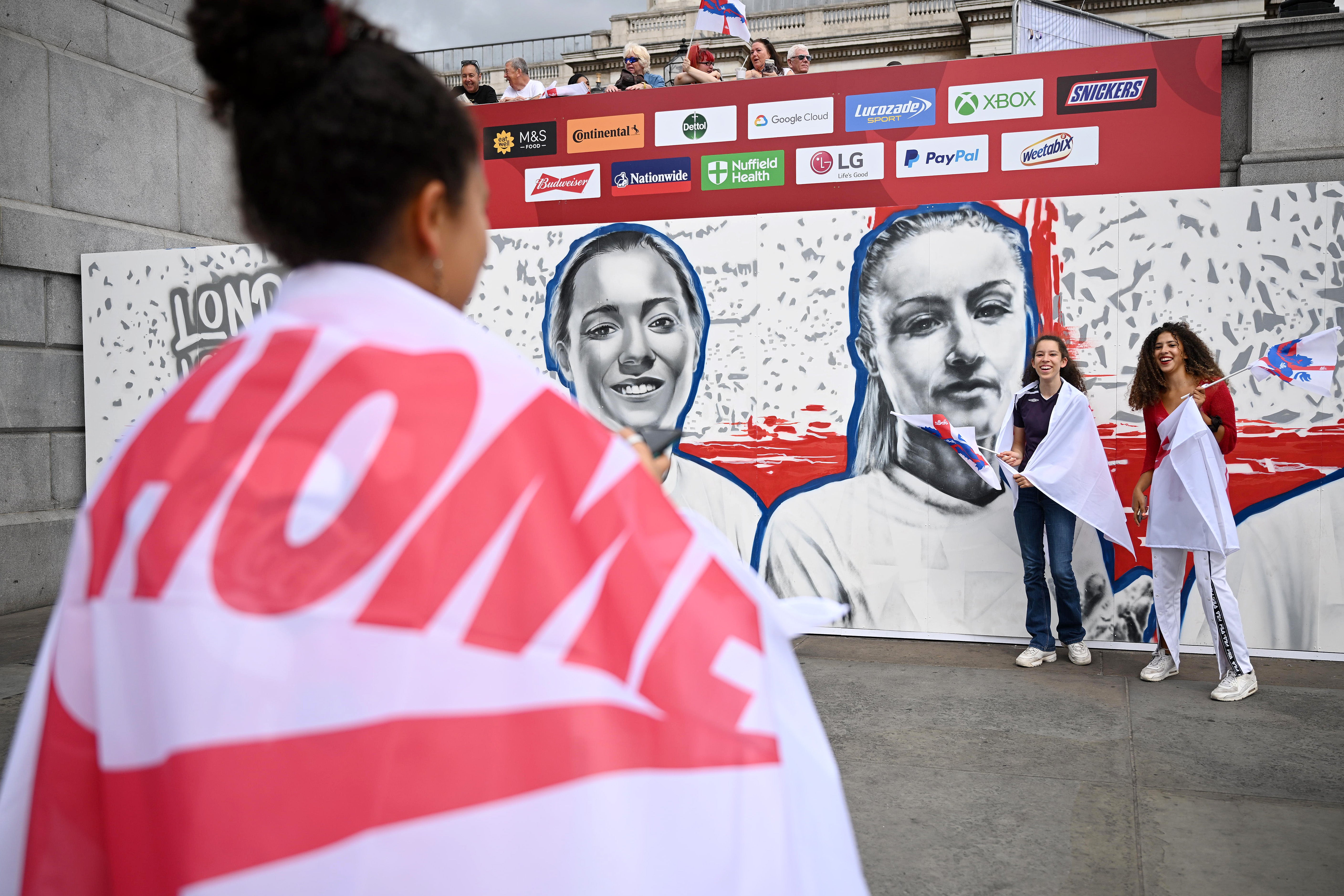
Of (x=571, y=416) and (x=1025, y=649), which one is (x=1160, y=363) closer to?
(x=1025, y=649)

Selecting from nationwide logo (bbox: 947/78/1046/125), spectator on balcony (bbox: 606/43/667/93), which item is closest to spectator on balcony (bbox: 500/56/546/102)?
spectator on balcony (bbox: 606/43/667/93)

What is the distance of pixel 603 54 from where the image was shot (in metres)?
Answer: 34.3

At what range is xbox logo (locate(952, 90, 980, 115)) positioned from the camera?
7.38m

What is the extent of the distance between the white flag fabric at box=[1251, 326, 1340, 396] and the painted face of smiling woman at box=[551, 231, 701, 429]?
128 inches

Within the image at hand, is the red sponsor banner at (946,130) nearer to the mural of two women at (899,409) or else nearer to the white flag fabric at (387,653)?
the mural of two women at (899,409)

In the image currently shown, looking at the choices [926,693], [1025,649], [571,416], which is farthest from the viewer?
[1025,649]

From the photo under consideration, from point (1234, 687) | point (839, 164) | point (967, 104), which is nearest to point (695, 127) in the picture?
point (839, 164)

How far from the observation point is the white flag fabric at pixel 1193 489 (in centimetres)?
516

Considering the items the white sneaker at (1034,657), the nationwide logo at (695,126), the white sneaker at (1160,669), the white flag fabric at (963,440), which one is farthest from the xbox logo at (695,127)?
the white sneaker at (1160,669)

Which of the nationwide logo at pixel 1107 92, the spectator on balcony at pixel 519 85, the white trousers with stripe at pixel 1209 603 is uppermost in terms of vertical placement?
the spectator on balcony at pixel 519 85

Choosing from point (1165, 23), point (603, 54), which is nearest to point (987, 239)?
point (1165, 23)

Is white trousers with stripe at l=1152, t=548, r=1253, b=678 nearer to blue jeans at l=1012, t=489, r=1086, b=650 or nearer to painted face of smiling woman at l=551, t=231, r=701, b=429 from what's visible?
blue jeans at l=1012, t=489, r=1086, b=650

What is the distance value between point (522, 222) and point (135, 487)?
7.85 m

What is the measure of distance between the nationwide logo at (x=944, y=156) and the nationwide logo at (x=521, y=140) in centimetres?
283
